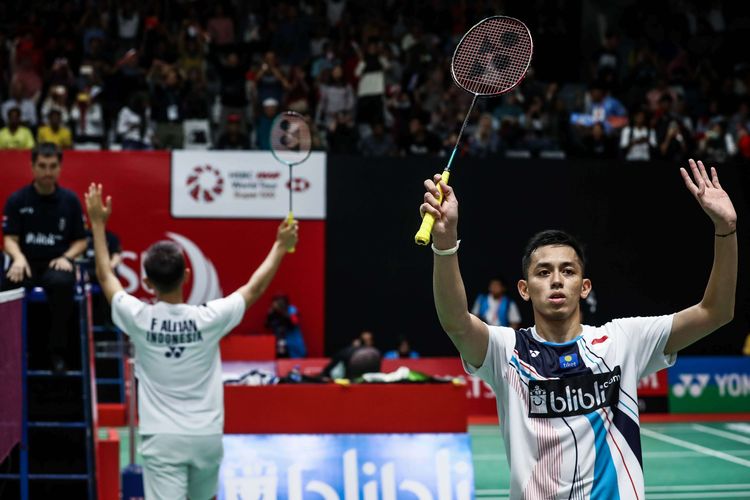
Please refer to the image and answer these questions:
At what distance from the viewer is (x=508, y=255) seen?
50.4 feet

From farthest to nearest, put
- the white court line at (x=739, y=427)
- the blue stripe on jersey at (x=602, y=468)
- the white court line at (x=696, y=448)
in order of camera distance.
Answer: the white court line at (x=739, y=427) < the white court line at (x=696, y=448) < the blue stripe on jersey at (x=602, y=468)

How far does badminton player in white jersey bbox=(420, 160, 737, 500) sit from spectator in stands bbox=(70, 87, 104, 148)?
1258 centimetres

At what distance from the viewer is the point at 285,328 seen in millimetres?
14703

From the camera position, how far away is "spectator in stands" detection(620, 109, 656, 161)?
15.8 m

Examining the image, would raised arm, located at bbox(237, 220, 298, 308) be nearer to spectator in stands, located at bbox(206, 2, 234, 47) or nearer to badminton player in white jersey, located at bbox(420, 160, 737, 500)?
badminton player in white jersey, located at bbox(420, 160, 737, 500)

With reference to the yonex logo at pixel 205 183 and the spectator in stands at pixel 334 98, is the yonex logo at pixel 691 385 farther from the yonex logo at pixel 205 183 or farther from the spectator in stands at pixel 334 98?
the yonex logo at pixel 205 183

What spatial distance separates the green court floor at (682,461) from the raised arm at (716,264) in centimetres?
586

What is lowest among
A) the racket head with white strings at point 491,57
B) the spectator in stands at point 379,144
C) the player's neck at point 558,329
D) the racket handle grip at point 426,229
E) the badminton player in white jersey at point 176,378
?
the badminton player in white jersey at point 176,378

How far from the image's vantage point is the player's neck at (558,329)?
3.34 metres

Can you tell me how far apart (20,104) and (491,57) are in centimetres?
1246

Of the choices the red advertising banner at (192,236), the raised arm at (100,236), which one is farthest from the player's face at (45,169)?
the red advertising banner at (192,236)

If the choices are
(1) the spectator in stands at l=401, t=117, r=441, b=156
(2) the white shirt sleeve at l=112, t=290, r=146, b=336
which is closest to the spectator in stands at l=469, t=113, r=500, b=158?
(1) the spectator in stands at l=401, t=117, r=441, b=156

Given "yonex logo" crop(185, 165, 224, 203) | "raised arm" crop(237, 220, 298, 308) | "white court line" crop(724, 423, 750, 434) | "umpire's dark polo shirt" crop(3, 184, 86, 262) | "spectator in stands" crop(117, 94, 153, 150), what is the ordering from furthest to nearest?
"spectator in stands" crop(117, 94, 153, 150)
"yonex logo" crop(185, 165, 224, 203)
"white court line" crop(724, 423, 750, 434)
"umpire's dark polo shirt" crop(3, 184, 86, 262)
"raised arm" crop(237, 220, 298, 308)

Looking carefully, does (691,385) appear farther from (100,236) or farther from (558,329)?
(558,329)
